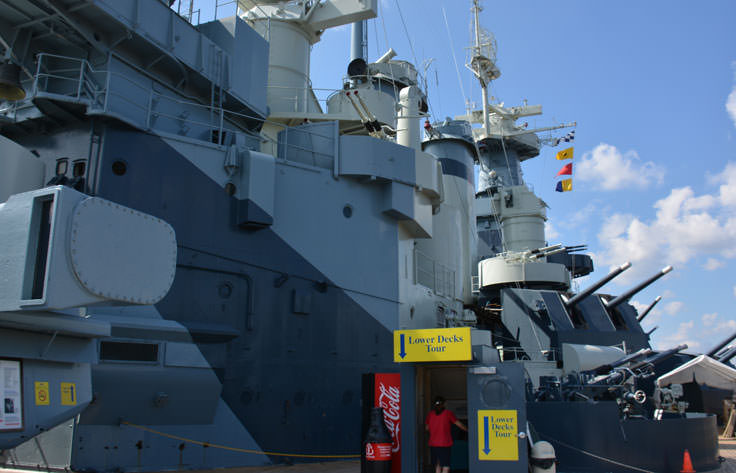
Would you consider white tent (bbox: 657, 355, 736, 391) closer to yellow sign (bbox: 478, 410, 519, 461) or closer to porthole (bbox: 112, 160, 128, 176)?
yellow sign (bbox: 478, 410, 519, 461)

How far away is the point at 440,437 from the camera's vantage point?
7.11 meters

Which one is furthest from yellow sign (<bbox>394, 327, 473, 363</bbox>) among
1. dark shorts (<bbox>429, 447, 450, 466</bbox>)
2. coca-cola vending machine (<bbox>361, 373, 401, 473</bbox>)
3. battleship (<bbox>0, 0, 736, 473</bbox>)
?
dark shorts (<bbox>429, 447, 450, 466</bbox>)

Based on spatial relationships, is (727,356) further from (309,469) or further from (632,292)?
(309,469)

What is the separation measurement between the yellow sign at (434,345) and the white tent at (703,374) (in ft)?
31.7

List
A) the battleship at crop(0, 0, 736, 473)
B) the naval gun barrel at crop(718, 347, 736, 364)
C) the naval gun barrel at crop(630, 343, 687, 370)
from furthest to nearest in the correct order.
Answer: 1. the naval gun barrel at crop(718, 347, 736, 364)
2. the naval gun barrel at crop(630, 343, 687, 370)
3. the battleship at crop(0, 0, 736, 473)

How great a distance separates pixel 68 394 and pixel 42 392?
11.5 inches

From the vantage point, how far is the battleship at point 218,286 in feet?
15.2

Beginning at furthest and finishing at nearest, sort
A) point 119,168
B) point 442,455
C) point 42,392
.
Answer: point 119,168 → point 442,455 → point 42,392

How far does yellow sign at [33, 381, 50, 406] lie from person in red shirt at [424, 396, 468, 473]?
13.8ft

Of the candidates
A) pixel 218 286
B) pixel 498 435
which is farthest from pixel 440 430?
pixel 218 286

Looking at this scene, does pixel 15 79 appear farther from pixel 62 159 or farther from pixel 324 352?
pixel 324 352

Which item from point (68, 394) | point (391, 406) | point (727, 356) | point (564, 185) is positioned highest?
point (564, 185)

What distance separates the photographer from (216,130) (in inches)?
437

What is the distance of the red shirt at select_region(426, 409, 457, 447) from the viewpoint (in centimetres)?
711
